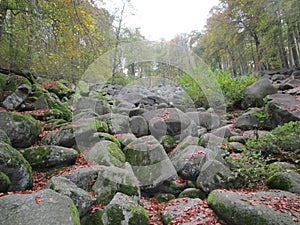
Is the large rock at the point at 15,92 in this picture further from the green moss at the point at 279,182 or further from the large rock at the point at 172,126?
the green moss at the point at 279,182

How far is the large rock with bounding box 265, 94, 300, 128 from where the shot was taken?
5598mm

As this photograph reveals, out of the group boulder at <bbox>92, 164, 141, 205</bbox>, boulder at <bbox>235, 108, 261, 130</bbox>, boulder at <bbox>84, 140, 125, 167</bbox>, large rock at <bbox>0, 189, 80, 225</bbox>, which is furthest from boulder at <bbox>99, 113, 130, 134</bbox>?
large rock at <bbox>0, 189, 80, 225</bbox>

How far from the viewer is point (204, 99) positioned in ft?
30.9

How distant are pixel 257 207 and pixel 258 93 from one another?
6.20 meters

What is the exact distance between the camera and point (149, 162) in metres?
4.70

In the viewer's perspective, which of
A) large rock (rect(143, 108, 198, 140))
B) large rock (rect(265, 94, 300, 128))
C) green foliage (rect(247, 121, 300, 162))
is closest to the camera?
green foliage (rect(247, 121, 300, 162))

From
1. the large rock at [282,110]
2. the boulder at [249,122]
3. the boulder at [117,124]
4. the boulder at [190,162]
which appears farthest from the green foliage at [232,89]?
the boulder at [190,162]

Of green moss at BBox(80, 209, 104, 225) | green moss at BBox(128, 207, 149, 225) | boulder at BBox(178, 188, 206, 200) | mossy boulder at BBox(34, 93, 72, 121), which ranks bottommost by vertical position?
boulder at BBox(178, 188, 206, 200)

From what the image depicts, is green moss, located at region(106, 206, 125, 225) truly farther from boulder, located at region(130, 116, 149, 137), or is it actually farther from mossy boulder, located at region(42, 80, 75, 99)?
mossy boulder, located at region(42, 80, 75, 99)

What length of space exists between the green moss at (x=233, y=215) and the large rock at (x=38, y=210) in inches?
77.6

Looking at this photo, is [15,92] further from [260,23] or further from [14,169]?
[260,23]

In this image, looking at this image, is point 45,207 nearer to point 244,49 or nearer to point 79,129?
point 79,129

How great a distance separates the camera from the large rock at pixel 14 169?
3106 mm

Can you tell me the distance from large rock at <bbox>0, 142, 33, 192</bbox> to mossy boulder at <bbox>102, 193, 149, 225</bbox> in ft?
4.65
